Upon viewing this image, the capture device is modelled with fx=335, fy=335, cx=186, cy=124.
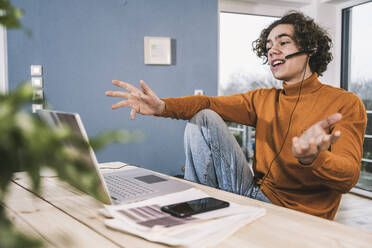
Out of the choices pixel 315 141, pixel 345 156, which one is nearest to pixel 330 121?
pixel 315 141

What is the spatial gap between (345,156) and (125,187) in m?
0.74

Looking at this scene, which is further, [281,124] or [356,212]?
[356,212]

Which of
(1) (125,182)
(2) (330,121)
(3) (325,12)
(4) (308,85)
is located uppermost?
(3) (325,12)

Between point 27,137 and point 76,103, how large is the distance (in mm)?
2685

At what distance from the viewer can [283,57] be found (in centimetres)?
164

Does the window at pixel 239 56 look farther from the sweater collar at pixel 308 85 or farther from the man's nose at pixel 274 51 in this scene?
the sweater collar at pixel 308 85

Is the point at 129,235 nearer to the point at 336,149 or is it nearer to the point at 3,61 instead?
the point at 336,149

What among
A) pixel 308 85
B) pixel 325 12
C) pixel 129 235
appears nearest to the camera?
pixel 129 235

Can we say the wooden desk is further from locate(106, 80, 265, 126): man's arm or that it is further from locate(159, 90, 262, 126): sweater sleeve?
locate(159, 90, 262, 126): sweater sleeve

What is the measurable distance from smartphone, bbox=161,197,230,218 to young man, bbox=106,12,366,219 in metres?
0.50

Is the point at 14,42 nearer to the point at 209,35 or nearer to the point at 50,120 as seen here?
the point at 209,35

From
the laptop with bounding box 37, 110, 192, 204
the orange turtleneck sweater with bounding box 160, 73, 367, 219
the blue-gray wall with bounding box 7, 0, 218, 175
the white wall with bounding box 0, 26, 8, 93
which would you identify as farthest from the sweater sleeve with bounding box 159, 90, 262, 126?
the white wall with bounding box 0, 26, 8, 93

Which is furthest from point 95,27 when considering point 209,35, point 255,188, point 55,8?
point 255,188

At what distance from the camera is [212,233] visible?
0.66 m
